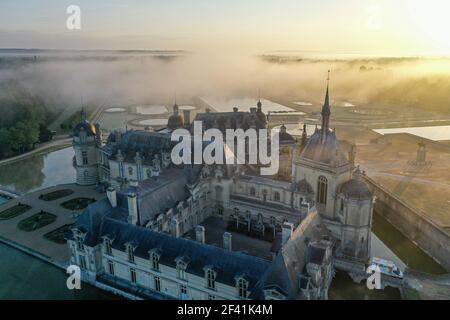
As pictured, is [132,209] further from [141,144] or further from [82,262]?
[141,144]

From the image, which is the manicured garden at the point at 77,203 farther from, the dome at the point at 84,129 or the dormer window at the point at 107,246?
the dormer window at the point at 107,246

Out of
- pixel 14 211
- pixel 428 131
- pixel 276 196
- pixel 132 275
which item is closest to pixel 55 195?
pixel 14 211

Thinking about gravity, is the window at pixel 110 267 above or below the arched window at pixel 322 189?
below

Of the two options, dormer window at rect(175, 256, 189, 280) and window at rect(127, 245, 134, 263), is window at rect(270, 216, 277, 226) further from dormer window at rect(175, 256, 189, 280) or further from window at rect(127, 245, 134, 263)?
window at rect(127, 245, 134, 263)

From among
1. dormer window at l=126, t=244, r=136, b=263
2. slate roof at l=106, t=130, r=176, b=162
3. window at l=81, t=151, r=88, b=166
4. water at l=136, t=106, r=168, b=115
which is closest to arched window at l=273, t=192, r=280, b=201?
slate roof at l=106, t=130, r=176, b=162

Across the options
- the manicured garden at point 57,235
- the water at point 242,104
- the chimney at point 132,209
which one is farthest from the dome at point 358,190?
the water at point 242,104

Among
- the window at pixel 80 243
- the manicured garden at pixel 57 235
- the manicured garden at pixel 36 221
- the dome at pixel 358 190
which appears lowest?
the manicured garden at pixel 57 235
